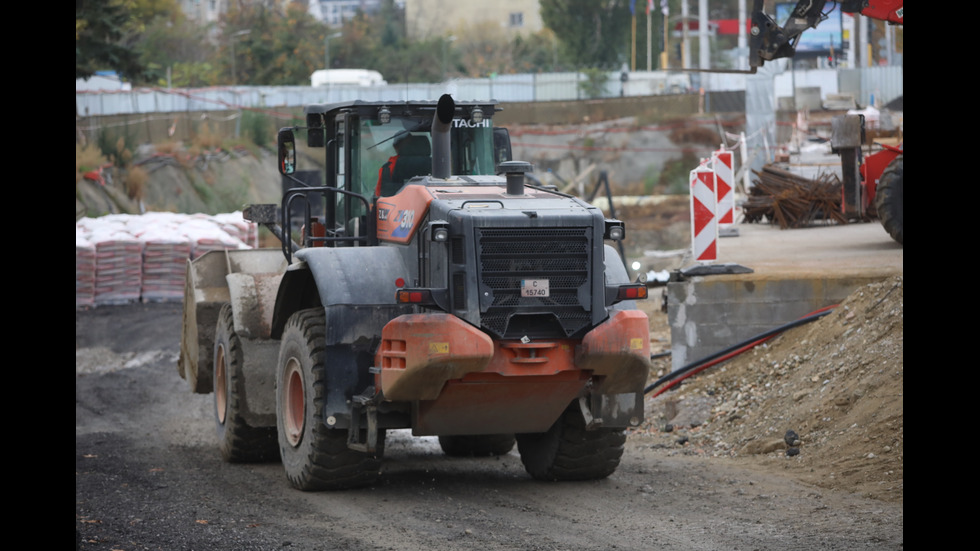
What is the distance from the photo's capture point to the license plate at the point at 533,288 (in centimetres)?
765

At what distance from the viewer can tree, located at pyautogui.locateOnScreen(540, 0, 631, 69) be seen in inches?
2849

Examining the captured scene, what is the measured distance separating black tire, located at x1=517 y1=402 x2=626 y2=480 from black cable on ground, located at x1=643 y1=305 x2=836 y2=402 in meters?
3.32

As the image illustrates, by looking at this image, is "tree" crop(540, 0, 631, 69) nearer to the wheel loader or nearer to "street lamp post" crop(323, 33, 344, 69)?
"street lamp post" crop(323, 33, 344, 69)

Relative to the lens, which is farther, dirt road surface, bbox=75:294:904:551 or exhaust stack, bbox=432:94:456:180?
exhaust stack, bbox=432:94:456:180

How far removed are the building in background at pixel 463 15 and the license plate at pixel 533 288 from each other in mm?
90766

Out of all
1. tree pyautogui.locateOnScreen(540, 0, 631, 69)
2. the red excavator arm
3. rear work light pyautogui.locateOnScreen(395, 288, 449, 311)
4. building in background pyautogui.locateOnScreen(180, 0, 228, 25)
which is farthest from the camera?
building in background pyautogui.locateOnScreen(180, 0, 228, 25)

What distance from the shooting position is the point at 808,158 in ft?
91.3

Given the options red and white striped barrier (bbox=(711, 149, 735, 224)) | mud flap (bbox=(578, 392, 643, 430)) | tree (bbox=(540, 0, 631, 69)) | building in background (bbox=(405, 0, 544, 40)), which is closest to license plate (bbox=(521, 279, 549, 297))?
mud flap (bbox=(578, 392, 643, 430))

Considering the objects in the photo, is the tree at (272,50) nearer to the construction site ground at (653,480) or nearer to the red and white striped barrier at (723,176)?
the red and white striped barrier at (723,176)

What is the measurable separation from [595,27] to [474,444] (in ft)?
212

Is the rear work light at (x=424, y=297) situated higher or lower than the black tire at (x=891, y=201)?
lower

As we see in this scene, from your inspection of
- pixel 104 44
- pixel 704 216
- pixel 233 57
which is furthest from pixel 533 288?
pixel 233 57

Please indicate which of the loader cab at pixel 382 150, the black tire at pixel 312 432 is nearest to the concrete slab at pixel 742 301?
the loader cab at pixel 382 150
